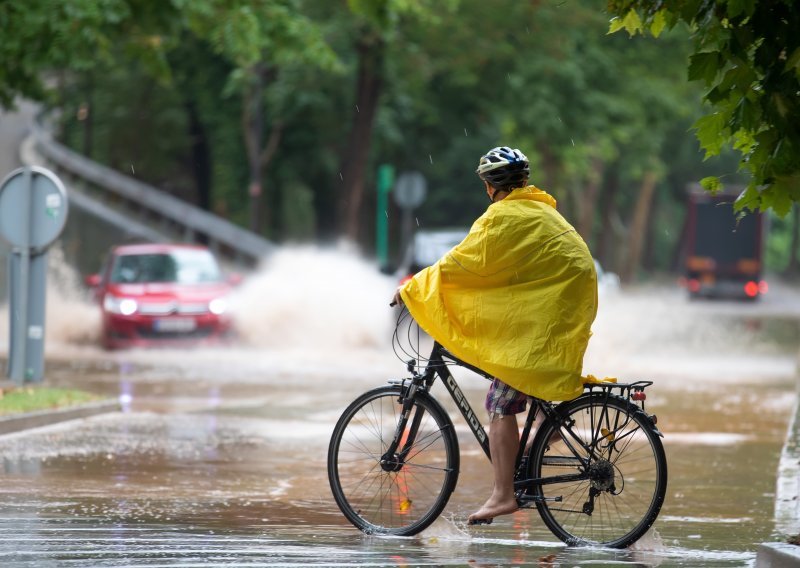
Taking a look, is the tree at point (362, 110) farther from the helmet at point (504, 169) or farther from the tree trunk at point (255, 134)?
the helmet at point (504, 169)

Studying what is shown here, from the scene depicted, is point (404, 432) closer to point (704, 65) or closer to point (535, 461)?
point (535, 461)

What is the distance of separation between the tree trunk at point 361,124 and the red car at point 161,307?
891cm

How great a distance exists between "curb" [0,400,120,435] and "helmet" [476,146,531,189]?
5.79 metres

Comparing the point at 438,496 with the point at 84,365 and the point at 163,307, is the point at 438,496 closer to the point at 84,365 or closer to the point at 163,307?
the point at 84,365

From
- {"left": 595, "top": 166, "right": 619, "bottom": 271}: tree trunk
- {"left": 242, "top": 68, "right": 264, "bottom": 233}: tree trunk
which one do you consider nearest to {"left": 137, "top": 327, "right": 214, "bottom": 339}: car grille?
{"left": 242, "top": 68, "right": 264, "bottom": 233}: tree trunk

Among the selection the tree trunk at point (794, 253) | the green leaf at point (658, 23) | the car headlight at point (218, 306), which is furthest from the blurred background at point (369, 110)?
the tree trunk at point (794, 253)

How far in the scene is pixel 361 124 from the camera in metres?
30.9

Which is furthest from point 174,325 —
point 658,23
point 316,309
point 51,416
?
point 658,23

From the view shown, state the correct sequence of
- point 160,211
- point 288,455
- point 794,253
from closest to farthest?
point 288,455, point 160,211, point 794,253

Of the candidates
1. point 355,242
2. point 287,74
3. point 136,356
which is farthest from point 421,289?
point 287,74

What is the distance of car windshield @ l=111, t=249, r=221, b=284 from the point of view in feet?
73.4

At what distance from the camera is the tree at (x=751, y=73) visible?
6.57 meters

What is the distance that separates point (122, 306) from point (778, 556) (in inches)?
633

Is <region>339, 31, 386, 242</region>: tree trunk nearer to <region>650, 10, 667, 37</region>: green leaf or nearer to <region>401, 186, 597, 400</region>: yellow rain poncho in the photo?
<region>401, 186, 597, 400</region>: yellow rain poncho
